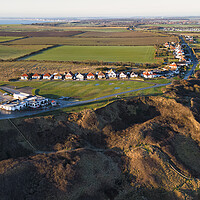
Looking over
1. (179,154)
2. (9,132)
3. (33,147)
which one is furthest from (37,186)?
(179,154)

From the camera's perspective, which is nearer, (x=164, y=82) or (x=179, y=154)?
(x=179, y=154)

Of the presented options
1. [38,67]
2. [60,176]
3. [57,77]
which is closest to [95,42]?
[38,67]

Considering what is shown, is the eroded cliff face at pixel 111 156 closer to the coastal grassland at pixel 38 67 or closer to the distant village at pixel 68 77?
the distant village at pixel 68 77

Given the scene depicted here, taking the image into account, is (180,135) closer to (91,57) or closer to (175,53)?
(91,57)

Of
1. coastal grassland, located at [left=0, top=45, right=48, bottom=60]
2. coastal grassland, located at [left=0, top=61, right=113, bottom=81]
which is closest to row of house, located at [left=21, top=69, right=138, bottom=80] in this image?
coastal grassland, located at [left=0, top=61, right=113, bottom=81]

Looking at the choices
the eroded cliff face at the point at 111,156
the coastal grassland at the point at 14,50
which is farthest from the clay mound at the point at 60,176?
the coastal grassland at the point at 14,50

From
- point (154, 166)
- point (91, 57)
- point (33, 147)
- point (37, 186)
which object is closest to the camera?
point (37, 186)

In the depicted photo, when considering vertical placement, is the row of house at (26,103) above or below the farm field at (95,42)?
below
